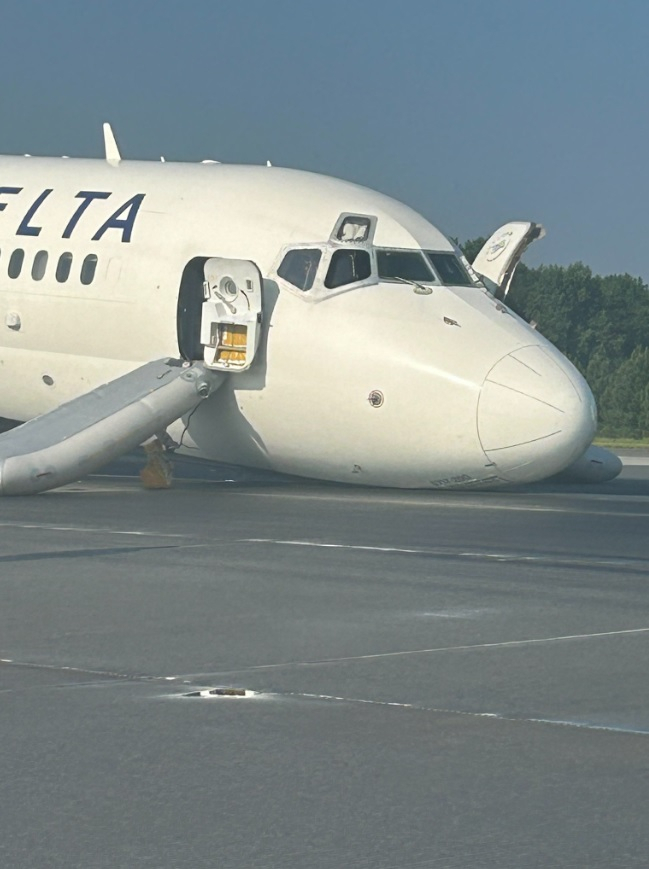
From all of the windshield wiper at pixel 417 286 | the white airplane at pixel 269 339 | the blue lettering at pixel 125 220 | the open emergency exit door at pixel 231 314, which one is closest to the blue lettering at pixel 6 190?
the white airplane at pixel 269 339

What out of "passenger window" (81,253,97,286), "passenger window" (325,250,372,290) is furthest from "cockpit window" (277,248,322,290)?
"passenger window" (81,253,97,286)

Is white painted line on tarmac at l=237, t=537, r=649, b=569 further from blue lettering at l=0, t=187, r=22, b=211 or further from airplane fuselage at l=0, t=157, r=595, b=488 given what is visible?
blue lettering at l=0, t=187, r=22, b=211

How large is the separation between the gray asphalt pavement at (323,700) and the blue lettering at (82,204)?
30.6ft

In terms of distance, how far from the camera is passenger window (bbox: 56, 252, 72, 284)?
26953mm

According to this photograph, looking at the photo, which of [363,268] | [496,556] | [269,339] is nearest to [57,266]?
[269,339]

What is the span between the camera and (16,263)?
27.7 metres

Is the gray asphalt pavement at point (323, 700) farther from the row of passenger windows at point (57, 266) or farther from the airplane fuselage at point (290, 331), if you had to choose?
the row of passenger windows at point (57, 266)

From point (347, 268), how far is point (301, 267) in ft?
2.15

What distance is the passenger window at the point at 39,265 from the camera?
27.3m

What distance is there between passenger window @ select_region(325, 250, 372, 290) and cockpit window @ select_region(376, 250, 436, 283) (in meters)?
0.21

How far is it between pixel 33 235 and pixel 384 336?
673 centimetres

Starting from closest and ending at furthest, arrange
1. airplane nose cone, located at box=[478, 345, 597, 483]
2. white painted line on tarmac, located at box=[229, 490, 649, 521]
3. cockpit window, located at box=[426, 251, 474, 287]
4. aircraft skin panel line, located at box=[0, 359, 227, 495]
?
1. white painted line on tarmac, located at box=[229, 490, 649, 521]
2. airplane nose cone, located at box=[478, 345, 597, 483]
3. aircraft skin panel line, located at box=[0, 359, 227, 495]
4. cockpit window, located at box=[426, 251, 474, 287]

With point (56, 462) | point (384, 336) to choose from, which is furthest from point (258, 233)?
point (56, 462)

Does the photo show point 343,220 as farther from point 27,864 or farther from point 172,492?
point 27,864
